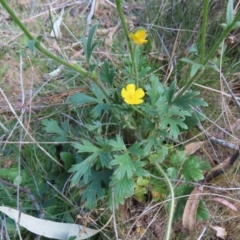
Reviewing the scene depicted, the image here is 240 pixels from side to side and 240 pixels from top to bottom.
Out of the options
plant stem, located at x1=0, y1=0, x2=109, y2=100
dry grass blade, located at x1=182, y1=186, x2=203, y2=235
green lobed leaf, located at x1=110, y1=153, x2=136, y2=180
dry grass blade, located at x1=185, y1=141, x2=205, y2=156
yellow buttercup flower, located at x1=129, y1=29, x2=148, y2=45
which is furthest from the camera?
dry grass blade, located at x1=185, y1=141, x2=205, y2=156

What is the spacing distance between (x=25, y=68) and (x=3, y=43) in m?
0.17

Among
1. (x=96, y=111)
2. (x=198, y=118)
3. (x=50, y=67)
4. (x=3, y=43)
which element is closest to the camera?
(x=96, y=111)

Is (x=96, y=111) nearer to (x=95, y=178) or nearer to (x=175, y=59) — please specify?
(x=95, y=178)

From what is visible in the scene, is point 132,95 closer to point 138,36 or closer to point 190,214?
point 138,36

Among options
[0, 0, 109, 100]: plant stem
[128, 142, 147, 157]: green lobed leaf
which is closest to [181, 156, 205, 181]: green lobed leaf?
[128, 142, 147, 157]: green lobed leaf

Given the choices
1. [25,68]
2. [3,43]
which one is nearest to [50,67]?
[25,68]

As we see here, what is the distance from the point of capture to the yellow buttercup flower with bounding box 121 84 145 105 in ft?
3.47

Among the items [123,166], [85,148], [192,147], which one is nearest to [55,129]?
[85,148]

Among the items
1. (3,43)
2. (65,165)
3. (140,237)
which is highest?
(3,43)

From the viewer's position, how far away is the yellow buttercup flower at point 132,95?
1.06 m

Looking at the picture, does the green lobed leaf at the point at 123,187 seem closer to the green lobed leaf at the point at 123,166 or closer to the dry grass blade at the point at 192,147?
the green lobed leaf at the point at 123,166

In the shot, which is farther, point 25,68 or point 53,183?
point 25,68

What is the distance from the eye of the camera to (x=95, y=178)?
1.22m

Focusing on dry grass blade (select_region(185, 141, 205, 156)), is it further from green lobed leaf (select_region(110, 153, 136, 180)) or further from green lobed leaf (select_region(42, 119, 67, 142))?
green lobed leaf (select_region(42, 119, 67, 142))
